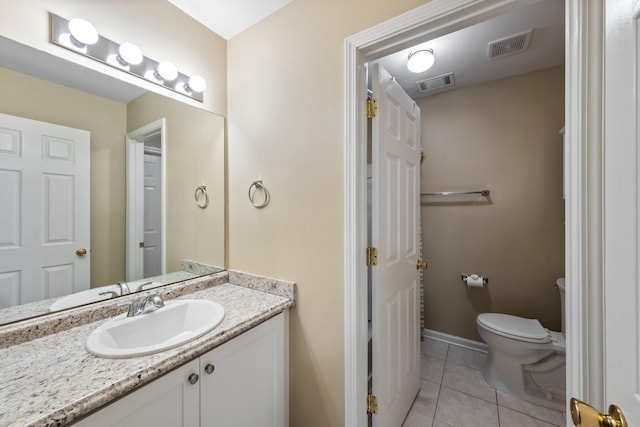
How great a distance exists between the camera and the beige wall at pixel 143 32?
0.95m

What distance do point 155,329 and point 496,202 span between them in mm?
2570

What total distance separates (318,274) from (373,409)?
2.34 ft

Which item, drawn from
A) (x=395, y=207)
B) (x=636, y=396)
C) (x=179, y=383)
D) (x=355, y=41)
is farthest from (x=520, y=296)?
(x=179, y=383)

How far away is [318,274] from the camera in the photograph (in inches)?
49.9

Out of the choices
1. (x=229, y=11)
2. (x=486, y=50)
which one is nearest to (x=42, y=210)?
(x=229, y=11)

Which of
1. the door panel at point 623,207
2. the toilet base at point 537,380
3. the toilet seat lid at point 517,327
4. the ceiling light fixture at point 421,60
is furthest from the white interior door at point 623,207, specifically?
the toilet base at point 537,380

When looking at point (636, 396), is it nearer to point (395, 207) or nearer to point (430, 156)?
point (395, 207)

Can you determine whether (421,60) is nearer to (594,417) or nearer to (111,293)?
(594,417)

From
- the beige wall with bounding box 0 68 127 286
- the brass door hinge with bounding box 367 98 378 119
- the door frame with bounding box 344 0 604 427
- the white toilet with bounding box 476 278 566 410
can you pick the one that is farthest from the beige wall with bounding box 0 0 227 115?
the white toilet with bounding box 476 278 566 410

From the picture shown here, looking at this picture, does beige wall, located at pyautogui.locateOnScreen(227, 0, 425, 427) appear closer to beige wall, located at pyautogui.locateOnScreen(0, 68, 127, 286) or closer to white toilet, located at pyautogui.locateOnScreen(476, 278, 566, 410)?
beige wall, located at pyautogui.locateOnScreen(0, 68, 127, 286)

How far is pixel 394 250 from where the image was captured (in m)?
1.38

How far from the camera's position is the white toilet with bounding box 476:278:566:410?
1645 mm

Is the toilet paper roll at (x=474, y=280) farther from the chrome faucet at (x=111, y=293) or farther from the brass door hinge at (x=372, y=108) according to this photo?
the chrome faucet at (x=111, y=293)

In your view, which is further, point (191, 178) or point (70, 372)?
point (191, 178)
